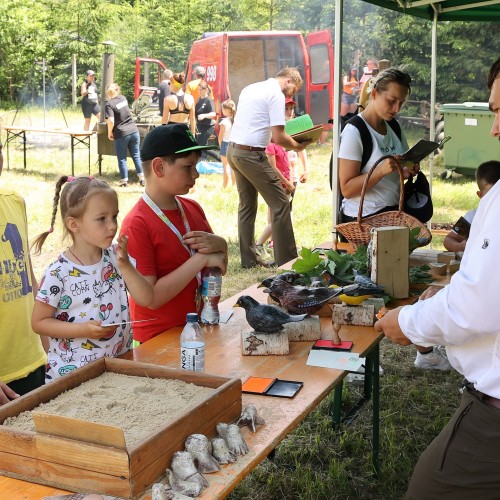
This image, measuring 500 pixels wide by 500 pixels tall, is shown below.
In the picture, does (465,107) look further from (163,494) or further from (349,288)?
(163,494)

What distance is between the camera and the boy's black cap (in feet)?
8.89

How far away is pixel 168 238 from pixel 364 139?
1663mm

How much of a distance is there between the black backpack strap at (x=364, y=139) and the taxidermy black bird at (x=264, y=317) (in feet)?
5.65

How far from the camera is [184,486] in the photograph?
149 cm

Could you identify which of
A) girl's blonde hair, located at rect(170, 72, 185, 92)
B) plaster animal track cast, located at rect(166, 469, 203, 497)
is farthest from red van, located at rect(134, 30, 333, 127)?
plaster animal track cast, located at rect(166, 469, 203, 497)

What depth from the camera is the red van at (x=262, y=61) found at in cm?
1520

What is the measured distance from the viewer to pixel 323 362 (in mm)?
2301

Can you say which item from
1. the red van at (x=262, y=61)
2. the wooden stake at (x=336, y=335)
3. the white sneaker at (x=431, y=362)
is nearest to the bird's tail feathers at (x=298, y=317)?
the wooden stake at (x=336, y=335)

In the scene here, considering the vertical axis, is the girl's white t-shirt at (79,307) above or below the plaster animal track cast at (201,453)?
above

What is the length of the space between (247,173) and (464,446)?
5.18m

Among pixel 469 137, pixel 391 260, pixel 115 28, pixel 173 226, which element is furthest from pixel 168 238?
pixel 115 28

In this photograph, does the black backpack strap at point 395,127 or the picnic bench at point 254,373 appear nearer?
the picnic bench at point 254,373

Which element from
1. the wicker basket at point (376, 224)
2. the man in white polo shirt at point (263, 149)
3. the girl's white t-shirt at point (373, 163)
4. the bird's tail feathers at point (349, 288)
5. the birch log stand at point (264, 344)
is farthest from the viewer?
the man in white polo shirt at point (263, 149)

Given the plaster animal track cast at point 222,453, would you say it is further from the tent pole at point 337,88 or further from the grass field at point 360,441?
the tent pole at point 337,88
